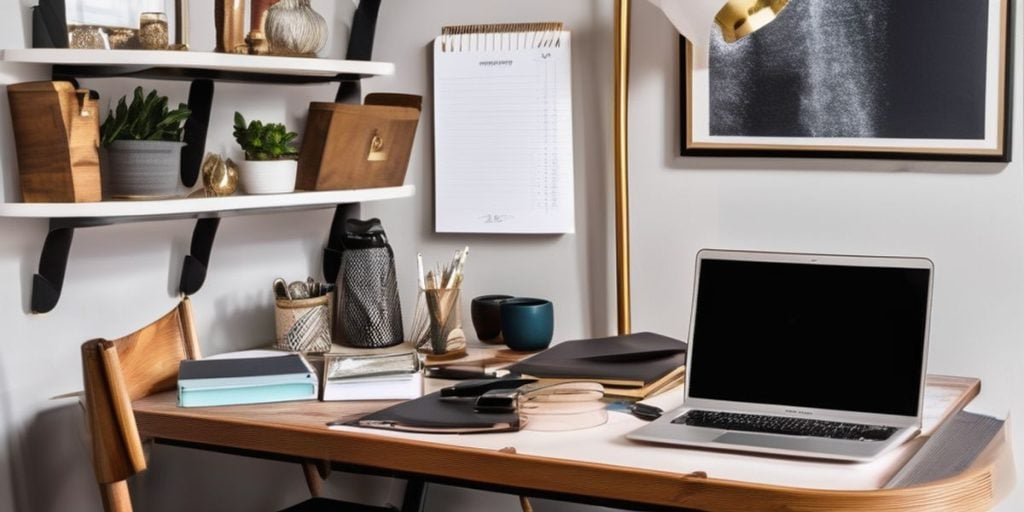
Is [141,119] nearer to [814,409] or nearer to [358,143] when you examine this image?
[358,143]

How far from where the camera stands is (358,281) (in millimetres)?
2277

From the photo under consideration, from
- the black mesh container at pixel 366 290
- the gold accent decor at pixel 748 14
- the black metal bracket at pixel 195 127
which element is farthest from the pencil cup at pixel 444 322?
the gold accent decor at pixel 748 14

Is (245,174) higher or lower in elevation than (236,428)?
higher

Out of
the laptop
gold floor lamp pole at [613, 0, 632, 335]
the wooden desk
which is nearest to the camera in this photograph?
the wooden desk

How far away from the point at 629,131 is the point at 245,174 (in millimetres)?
712

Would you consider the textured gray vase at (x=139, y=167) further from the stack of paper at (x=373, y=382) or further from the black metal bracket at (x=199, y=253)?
the stack of paper at (x=373, y=382)

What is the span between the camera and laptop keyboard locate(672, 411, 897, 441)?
160 centimetres

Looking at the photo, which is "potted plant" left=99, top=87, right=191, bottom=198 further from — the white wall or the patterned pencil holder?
the patterned pencil holder

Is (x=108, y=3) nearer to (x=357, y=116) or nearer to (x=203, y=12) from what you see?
(x=203, y=12)

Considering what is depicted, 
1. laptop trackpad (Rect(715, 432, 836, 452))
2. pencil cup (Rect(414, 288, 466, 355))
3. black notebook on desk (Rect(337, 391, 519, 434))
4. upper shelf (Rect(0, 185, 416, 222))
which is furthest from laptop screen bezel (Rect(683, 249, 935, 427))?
upper shelf (Rect(0, 185, 416, 222))

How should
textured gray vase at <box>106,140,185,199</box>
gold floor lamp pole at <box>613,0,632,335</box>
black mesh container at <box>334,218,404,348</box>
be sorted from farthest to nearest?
black mesh container at <box>334,218,404,348</box>, gold floor lamp pole at <box>613,0,632,335</box>, textured gray vase at <box>106,140,185,199</box>

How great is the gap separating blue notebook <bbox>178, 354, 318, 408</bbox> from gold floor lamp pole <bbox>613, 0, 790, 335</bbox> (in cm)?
63

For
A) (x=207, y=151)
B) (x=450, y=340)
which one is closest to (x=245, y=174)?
(x=207, y=151)

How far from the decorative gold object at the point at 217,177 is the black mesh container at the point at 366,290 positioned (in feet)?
1.05
